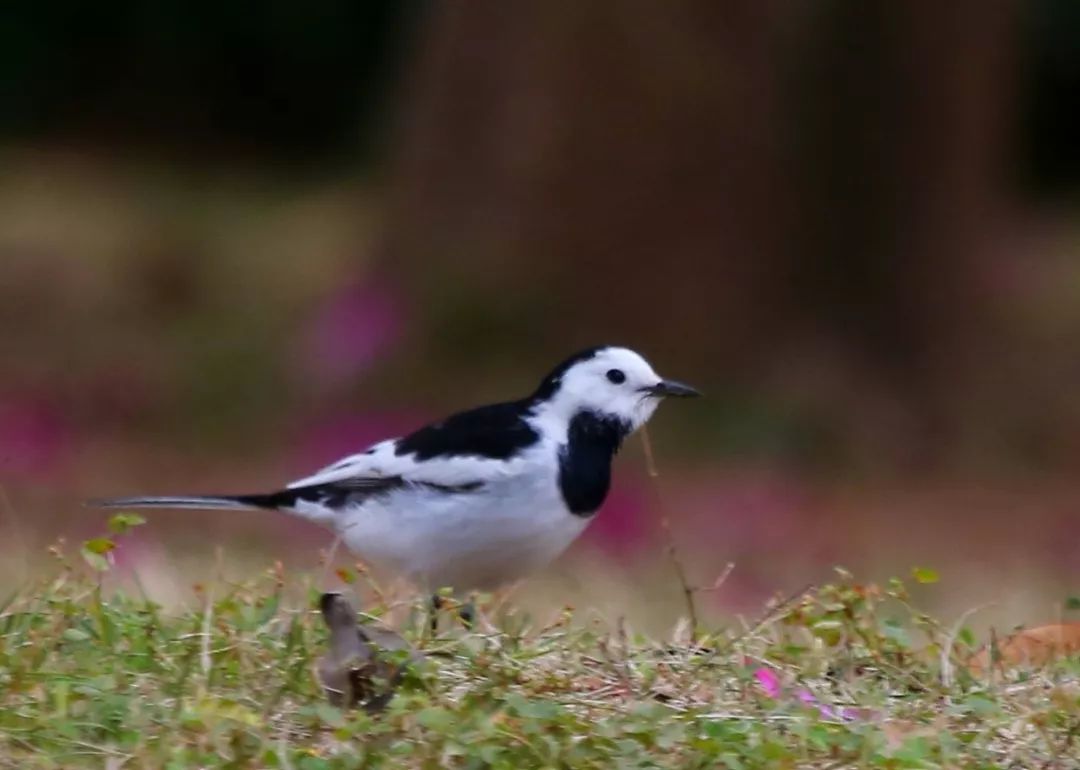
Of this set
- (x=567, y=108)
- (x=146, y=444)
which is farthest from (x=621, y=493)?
(x=146, y=444)

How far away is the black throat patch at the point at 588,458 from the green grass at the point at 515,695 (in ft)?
1.66

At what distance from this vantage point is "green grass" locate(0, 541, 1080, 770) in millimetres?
3357

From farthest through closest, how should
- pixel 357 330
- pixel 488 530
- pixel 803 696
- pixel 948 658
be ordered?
pixel 357 330 < pixel 488 530 < pixel 948 658 < pixel 803 696

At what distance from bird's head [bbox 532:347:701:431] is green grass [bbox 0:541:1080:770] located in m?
0.85

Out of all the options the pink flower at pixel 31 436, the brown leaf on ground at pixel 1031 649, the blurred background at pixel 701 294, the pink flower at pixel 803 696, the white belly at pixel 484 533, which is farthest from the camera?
the blurred background at pixel 701 294

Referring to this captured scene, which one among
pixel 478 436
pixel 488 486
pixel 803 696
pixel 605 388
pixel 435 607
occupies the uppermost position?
pixel 605 388

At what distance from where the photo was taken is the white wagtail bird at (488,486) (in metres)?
4.83

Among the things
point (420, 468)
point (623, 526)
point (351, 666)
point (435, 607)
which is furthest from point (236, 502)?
point (623, 526)

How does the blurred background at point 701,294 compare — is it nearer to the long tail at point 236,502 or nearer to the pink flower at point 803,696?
the long tail at point 236,502

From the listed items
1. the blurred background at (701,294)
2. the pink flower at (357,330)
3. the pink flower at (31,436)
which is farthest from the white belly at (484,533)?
the pink flower at (357,330)

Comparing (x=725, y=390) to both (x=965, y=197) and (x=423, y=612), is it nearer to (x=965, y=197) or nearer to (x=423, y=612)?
(x=965, y=197)

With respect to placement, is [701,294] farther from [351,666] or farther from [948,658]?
[351,666]

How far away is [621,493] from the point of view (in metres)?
9.52

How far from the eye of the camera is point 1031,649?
463cm
